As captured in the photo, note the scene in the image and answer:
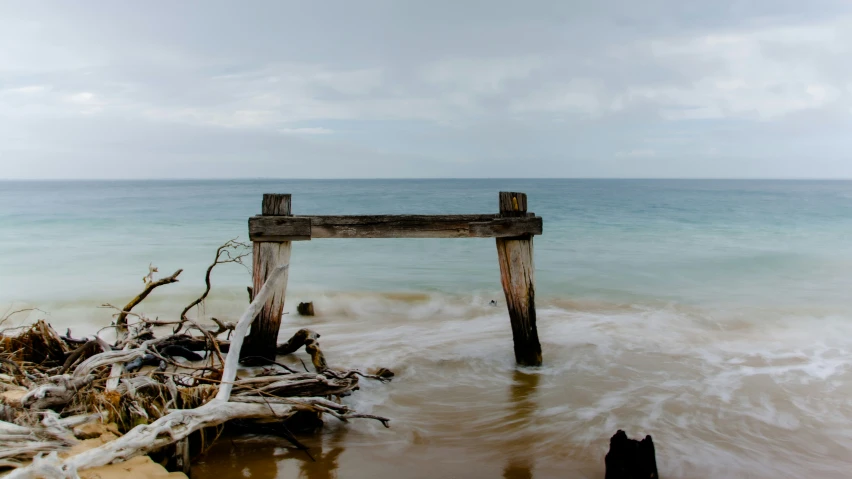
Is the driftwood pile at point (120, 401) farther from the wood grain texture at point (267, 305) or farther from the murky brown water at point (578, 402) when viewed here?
the wood grain texture at point (267, 305)

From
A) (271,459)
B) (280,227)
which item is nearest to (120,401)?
(271,459)

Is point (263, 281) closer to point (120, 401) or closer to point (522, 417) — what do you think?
point (120, 401)

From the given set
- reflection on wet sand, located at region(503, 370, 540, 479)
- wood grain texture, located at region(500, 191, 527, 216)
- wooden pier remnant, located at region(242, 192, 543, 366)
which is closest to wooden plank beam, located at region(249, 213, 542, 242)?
wooden pier remnant, located at region(242, 192, 543, 366)

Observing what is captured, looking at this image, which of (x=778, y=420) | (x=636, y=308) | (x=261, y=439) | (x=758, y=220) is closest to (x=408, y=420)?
(x=261, y=439)

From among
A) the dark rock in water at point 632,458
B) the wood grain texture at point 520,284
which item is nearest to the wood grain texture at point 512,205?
the wood grain texture at point 520,284

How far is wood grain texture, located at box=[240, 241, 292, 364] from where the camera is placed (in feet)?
18.6

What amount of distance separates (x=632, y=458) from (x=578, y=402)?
1.77 meters

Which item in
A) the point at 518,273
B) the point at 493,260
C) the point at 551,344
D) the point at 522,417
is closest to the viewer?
the point at 522,417

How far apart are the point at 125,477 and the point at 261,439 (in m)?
1.19

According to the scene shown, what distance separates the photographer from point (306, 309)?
9375mm

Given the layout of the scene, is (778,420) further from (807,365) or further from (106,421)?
A: (106,421)

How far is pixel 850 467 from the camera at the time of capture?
4.38m

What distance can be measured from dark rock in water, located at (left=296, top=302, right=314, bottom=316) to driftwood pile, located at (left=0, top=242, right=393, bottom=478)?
13.6 ft

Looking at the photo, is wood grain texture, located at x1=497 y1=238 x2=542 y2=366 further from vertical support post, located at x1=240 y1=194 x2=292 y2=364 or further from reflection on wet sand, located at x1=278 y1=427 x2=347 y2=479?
reflection on wet sand, located at x1=278 y1=427 x2=347 y2=479
